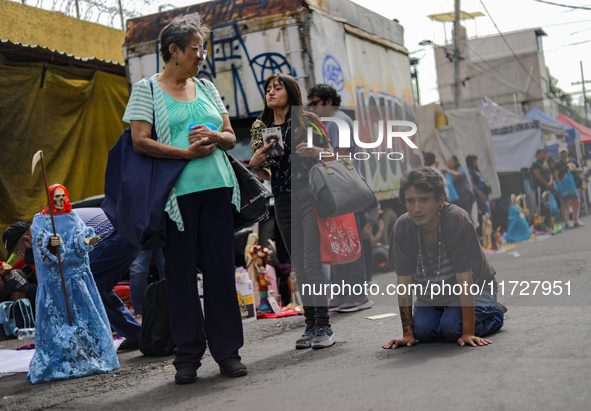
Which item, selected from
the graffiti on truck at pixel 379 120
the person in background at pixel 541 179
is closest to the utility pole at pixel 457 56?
the person in background at pixel 541 179

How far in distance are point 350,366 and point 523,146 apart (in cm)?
1712

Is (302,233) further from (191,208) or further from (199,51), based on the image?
(199,51)

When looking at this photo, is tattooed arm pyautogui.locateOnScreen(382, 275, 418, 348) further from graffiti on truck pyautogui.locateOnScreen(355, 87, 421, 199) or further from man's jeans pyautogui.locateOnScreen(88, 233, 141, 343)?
graffiti on truck pyautogui.locateOnScreen(355, 87, 421, 199)

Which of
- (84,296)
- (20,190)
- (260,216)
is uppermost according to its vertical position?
(20,190)

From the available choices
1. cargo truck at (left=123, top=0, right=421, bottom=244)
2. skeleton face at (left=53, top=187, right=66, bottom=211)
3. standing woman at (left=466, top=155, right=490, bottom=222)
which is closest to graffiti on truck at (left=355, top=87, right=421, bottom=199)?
cargo truck at (left=123, top=0, right=421, bottom=244)

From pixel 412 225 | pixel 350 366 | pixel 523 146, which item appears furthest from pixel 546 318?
pixel 523 146

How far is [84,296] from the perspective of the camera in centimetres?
514

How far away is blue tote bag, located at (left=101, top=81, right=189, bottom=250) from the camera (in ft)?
13.1

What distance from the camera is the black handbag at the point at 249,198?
4.46m

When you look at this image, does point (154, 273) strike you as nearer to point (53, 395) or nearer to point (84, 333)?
point (84, 333)

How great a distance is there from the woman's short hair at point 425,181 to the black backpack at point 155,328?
1.99m

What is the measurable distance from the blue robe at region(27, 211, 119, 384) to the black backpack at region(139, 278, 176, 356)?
293 millimetres

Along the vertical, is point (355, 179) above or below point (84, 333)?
above

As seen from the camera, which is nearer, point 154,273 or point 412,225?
point 412,225
